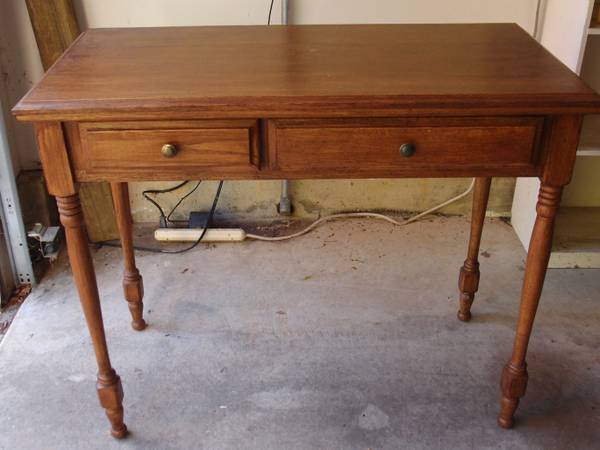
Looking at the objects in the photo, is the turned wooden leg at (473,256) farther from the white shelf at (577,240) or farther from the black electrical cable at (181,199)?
the black electrical cable at (181,199)

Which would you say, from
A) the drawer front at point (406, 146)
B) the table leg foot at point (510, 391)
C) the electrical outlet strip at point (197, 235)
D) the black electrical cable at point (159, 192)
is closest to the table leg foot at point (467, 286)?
the table leg foot at point (510, 391)

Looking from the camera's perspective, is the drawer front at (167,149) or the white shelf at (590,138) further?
the white shelf at (590,138)

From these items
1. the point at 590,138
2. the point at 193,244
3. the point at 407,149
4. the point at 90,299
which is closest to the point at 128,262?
the point at 90,299

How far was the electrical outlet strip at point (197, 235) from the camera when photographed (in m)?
2.58

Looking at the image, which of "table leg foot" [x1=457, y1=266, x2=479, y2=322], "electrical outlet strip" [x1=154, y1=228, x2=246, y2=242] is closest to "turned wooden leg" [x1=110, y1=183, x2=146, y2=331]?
"electrical outlet strip" [x1=154, y1=228, x2=246, y2=242]

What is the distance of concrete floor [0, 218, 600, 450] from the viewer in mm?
1796

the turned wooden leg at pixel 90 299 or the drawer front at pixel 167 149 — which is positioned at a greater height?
the drawer front at pixel 167 149

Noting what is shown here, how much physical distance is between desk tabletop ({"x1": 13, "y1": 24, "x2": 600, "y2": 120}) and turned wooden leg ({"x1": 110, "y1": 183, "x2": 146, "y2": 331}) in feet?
1.41

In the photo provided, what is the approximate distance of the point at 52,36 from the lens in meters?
2.31

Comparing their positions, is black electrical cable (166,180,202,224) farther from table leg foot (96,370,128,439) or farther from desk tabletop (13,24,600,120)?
table leg foot (96,370,128,439)

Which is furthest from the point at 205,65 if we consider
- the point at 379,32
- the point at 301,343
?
the point at 301,343

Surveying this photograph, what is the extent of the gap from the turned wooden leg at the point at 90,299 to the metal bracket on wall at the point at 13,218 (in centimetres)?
78

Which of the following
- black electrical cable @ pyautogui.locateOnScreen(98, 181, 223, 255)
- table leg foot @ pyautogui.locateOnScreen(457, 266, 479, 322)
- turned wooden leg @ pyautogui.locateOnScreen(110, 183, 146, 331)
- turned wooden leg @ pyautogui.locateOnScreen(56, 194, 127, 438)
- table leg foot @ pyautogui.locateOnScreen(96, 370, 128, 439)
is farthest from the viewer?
black electrical cable @ pyautogui.locateOnScreen(98, 181, 223, 255)

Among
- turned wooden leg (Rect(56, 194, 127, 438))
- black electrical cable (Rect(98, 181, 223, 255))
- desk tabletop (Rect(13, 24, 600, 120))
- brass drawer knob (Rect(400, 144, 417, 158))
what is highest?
desk tabletop (Rect(13, 24, 600, 120))
